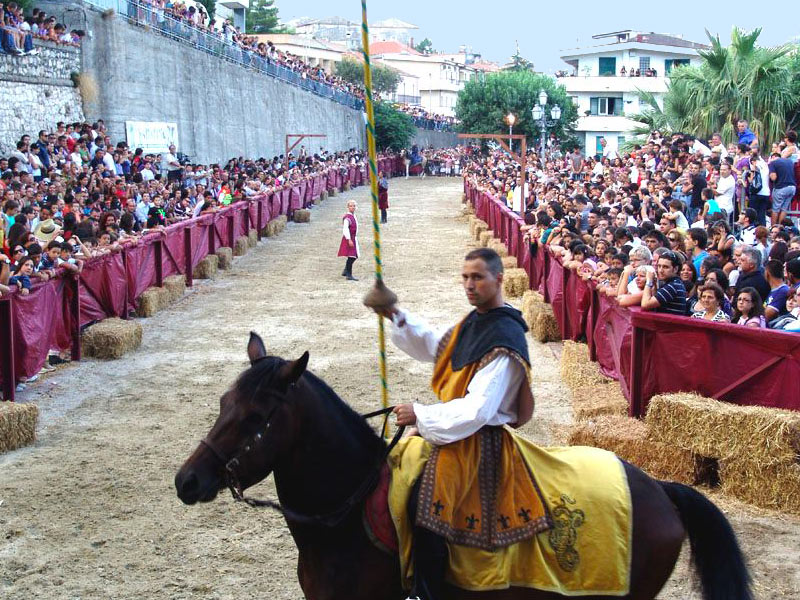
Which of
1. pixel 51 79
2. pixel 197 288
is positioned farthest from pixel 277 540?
pixel 51 79

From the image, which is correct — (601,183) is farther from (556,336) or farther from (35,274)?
(35,274)

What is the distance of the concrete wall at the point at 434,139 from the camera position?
7569 centimetres

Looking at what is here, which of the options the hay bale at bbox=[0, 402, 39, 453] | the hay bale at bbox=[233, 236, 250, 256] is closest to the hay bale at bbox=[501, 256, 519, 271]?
the hay bale at bbox=[233, 236, 250, 256]

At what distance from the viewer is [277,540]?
7047 millimetres

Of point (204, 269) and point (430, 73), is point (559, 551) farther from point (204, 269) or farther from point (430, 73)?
point (430, 73)

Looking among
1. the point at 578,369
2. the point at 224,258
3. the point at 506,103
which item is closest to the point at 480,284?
the point at 578,369

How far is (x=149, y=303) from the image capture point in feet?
51.5

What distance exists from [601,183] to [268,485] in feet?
51.9

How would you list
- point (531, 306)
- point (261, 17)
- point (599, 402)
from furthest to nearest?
point (261, 17) < point (531, 306) < point (599, 402)

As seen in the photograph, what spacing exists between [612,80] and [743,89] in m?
48.8

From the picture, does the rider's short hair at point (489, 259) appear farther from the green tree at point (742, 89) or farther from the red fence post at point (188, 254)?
the green tree at point (742, 89)

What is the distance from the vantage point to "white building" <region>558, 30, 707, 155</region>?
67.7 m

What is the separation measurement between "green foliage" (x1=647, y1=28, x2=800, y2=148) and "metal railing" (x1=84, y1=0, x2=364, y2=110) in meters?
16.8

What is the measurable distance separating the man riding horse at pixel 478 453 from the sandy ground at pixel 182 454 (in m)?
2.38
